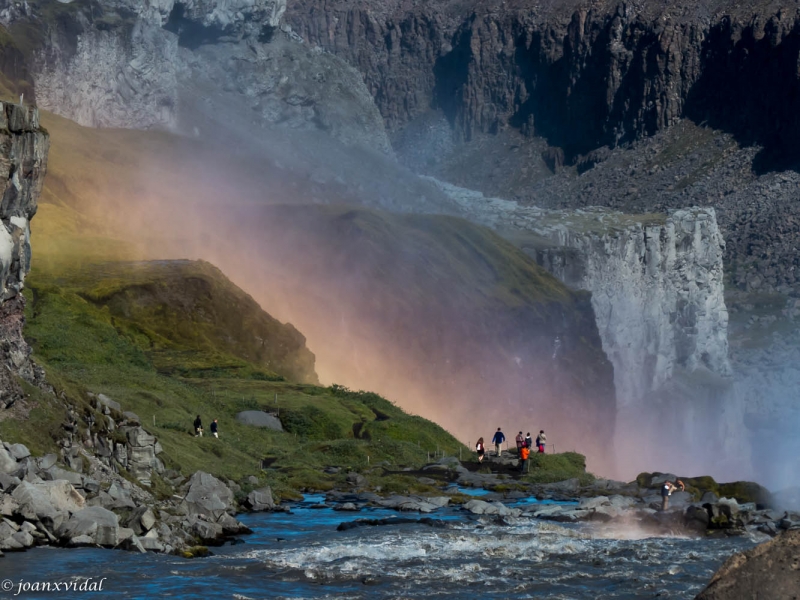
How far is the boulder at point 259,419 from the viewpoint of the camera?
3826 inches

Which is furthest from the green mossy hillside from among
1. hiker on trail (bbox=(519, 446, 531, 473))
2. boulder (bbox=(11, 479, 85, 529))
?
hiker on trail (bbox=(519, 446, 531, 473))

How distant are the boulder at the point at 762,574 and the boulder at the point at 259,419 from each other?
7154 cm

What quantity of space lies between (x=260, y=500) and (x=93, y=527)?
2105 centimetres

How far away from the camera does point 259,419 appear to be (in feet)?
323

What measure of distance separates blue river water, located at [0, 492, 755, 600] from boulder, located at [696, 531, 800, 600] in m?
17.1

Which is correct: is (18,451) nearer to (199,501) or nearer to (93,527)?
(93,527)

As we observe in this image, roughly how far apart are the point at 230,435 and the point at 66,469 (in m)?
39.8

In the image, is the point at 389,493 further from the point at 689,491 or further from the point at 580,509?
the point at 689,491

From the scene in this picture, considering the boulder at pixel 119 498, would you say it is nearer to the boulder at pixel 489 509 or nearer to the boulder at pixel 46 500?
the boulder at pixel 46 500

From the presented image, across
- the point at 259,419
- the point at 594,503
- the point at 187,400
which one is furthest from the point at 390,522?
the point at 259,419

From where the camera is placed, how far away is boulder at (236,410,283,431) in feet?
319

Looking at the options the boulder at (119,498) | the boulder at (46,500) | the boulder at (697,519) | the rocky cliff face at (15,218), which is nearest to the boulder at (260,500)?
the rocky cliff face at (15,218)

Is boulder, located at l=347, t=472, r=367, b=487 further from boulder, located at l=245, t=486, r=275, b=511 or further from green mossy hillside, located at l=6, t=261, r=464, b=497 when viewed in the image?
boulder, located at l=245, t=486, r=275, b=511

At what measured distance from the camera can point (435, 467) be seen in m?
92.8
